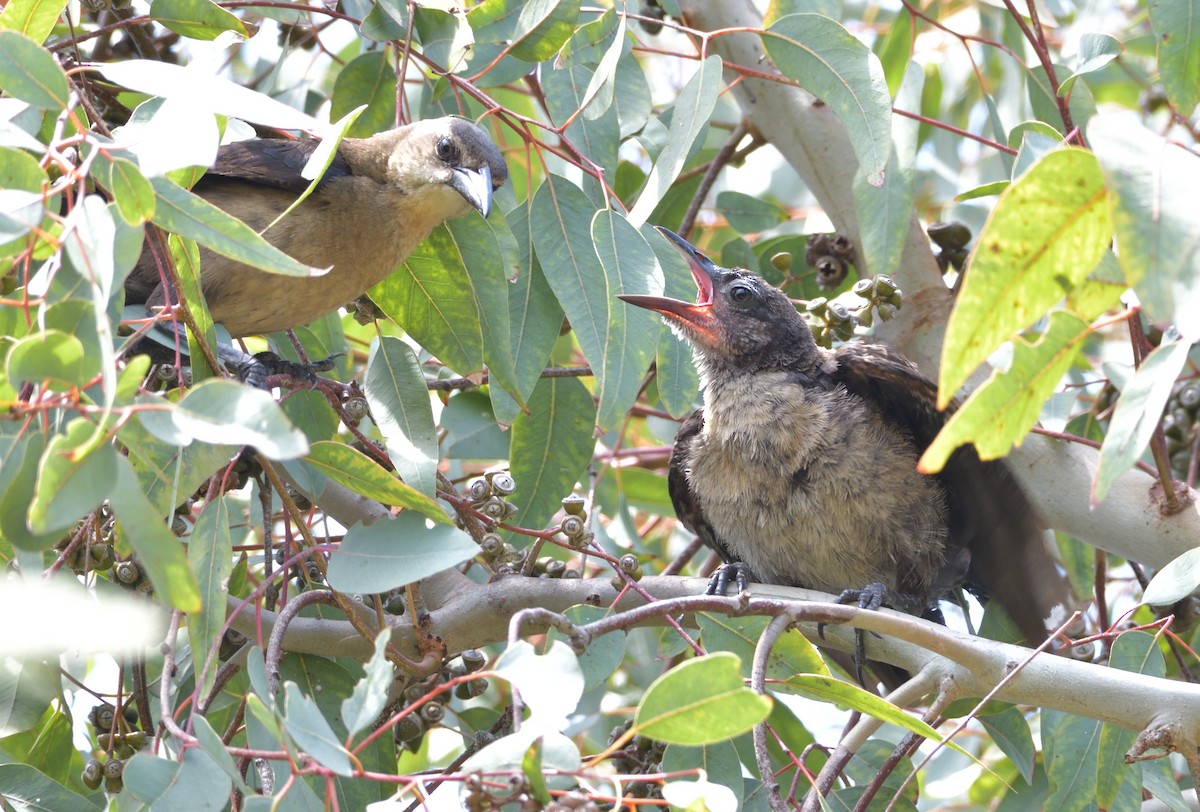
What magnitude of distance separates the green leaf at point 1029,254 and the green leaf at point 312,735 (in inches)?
32.1

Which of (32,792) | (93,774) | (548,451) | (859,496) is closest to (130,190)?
(32,792)

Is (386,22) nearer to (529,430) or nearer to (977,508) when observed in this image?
(529,430)

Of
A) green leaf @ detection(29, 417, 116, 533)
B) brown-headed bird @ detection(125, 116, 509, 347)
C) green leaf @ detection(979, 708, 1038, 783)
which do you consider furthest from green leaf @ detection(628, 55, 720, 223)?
green leaf @ detection(979, 708, 1038, 783)

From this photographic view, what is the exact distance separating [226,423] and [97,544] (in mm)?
1192

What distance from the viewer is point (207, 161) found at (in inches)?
69.0

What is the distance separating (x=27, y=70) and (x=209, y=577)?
0.79 meters

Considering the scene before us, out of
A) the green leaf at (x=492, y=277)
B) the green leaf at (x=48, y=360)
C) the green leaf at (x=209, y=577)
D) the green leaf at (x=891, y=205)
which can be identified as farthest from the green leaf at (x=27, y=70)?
the green leaf at (x=891, y=205)

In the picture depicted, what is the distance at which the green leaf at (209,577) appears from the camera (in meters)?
1.92

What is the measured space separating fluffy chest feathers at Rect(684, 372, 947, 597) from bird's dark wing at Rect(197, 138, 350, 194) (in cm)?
125

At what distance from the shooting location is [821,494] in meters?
3.27

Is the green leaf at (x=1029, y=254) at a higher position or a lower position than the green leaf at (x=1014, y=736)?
higher

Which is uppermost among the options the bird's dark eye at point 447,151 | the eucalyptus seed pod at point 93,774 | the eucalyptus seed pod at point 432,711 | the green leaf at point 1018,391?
the green leaf at point 1018,391

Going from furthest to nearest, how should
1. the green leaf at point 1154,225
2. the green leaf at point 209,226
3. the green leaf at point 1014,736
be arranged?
the green leaf at point 1014,736, the green leaf at point 209,226, the green leaf at point 1154,225

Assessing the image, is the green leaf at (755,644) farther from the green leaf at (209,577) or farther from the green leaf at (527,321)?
the green leaf at (209,577)
